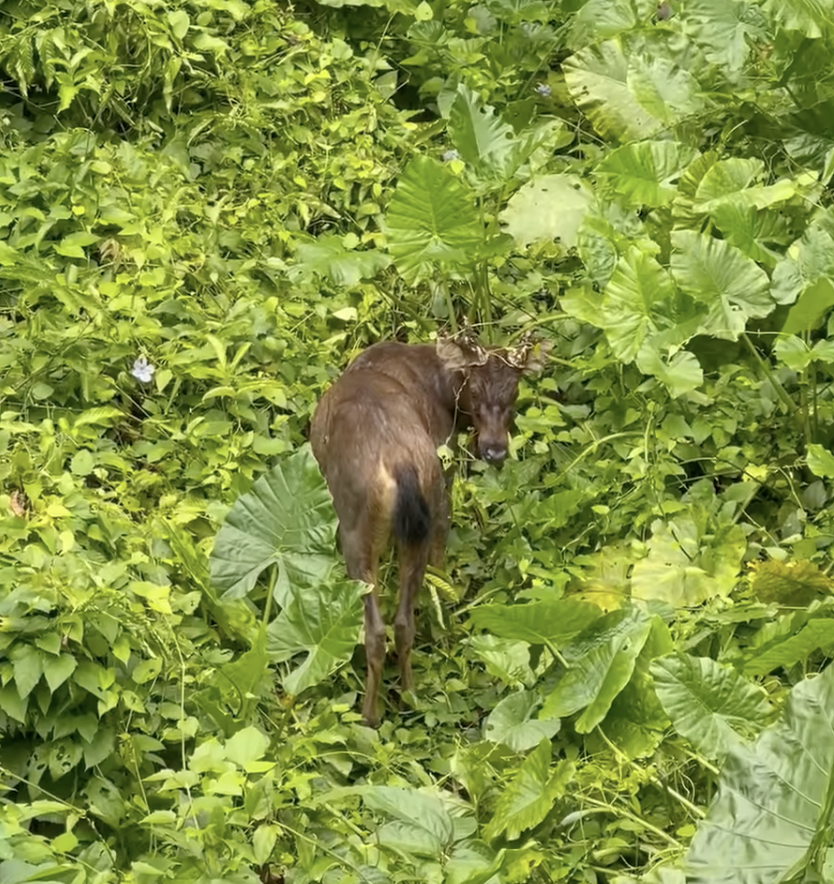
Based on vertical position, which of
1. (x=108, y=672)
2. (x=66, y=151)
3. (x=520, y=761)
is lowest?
(x=520, y=761)

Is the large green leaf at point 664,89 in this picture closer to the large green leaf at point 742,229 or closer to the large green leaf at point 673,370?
the large green leaf at point 742,229

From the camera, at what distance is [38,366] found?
414 centimetres

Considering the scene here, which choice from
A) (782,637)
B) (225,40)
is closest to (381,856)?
(782,637)

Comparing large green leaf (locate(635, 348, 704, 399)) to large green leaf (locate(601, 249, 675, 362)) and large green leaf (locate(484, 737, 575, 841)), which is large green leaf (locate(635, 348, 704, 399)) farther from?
large green leaf (locate(484, 737, 575, 841))

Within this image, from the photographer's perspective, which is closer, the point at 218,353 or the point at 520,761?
the point at 520,761

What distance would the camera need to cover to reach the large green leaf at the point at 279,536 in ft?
11.0

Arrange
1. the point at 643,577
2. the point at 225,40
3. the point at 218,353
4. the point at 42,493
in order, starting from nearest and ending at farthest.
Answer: the point at 42,493 → the point at 643,577 → the point at 218,353 → the point at 225,40

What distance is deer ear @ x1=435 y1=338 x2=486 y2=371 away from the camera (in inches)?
165

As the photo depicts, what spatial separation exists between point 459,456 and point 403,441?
2.18 ft

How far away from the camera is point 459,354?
4.21 m

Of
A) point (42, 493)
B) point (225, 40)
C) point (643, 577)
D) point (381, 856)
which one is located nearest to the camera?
point (381, 856)

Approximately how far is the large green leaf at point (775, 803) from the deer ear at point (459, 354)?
1.66m

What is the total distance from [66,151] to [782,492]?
9.10ft

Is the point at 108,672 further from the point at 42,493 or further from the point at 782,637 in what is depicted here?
the point at 782,637
